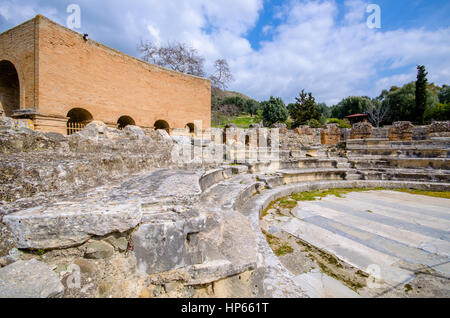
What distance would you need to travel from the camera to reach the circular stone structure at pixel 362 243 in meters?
1.75

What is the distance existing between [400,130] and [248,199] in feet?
27.8

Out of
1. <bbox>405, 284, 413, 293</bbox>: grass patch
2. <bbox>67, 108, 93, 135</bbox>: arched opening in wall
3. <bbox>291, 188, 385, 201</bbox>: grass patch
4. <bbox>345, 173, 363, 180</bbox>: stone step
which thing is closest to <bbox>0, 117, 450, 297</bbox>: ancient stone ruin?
<bbox>405, 284, 413, 293</bbox>: grass patch

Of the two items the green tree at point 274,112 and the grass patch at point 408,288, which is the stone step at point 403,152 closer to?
the grass patch at point 408,288

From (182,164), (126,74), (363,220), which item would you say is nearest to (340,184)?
(363,220)

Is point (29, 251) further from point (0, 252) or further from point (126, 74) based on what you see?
point (126, 74)

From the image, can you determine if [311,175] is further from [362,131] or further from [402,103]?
[402,103]

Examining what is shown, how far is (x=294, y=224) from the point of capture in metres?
3.02

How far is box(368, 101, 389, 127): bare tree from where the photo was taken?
29.3 meters

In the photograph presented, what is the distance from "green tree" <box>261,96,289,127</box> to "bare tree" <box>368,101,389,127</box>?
13.2 m

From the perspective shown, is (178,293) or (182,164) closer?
(178,293)

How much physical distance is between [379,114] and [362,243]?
3650 cm

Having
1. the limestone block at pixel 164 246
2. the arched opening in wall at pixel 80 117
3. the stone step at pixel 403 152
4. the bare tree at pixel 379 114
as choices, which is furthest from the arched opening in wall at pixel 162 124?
the bare tree at pixel 379 114

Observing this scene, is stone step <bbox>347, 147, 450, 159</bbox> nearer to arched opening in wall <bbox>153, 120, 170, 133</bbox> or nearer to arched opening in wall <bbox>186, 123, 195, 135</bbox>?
arched opening in wall <bbox>153, 120, 170, 133</bbox>

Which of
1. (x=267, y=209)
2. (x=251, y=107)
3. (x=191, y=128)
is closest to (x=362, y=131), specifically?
(x=267, y=209)
